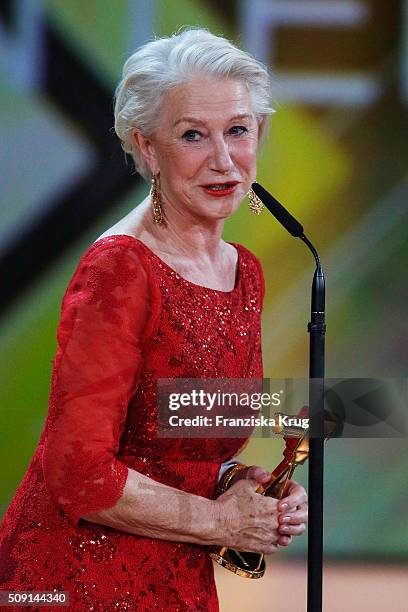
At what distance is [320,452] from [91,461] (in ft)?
0.93

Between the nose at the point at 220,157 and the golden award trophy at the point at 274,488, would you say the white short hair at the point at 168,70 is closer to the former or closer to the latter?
the nose at the point at 220,157

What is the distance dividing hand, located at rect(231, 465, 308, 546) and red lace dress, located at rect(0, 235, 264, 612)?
0.06 metres

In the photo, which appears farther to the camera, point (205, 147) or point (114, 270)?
point (205, 147)

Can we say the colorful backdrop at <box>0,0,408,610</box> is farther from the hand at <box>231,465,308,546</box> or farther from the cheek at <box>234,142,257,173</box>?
the hand at <box>231,465,308,546</box>

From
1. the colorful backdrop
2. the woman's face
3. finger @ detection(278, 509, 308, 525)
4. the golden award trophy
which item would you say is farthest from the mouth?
the colorful backdrop

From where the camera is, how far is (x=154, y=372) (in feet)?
4.12

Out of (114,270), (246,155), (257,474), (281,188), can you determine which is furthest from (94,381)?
(281,188)

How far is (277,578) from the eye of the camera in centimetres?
211

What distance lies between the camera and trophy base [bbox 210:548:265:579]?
52.6 inches

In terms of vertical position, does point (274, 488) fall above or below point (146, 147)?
below

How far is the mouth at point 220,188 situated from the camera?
135 centimetres

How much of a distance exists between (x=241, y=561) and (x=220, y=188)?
50 centimetres

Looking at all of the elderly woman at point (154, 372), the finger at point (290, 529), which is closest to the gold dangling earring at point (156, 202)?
the elderly woman at point (154, 372)

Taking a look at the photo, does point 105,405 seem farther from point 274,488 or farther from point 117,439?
point 274,488
